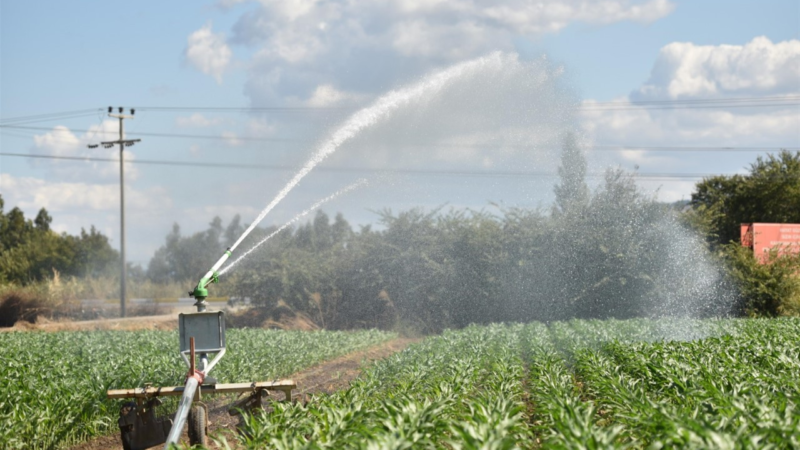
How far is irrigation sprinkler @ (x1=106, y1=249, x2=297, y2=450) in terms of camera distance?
25.5ft

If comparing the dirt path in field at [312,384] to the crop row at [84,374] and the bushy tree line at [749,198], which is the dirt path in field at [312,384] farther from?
the bushy tree line at [749,198]

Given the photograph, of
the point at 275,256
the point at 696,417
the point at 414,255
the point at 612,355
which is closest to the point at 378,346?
the point at 414,255

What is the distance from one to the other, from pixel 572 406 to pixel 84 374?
7530 millimetres

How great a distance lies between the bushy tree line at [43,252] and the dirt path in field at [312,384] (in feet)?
93.0

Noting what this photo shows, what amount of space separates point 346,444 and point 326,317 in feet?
91.4

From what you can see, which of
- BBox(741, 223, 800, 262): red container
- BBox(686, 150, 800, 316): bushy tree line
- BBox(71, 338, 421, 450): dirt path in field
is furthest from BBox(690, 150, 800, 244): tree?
BBox(71, 338, 421, 450): dirt path in field

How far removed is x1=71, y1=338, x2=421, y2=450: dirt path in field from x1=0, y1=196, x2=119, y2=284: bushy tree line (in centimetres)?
2834

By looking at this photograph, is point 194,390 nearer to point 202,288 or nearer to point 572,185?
point 202,288

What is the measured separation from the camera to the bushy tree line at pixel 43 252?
47562 mm

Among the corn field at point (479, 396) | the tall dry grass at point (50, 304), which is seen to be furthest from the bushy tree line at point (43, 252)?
the corn field at point (479, 396)

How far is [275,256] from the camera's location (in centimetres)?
3428

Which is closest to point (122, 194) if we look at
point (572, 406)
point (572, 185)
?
point (572, 185)

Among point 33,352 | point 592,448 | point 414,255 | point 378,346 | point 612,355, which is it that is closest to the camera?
point 592,448

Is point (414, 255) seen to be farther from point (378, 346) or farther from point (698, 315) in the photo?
point (698, 315)
